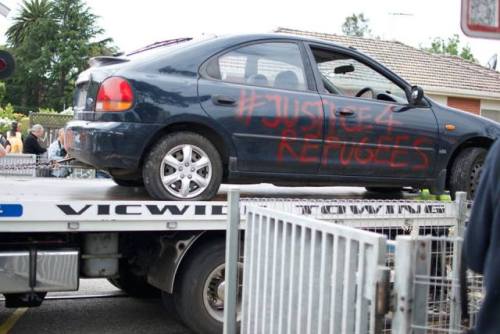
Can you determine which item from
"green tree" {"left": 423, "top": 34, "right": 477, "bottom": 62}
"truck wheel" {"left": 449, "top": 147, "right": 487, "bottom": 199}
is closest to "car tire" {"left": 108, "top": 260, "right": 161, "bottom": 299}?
"truck wheel" {"left": 449, "top": 147, "right": 487, "bottom": 199}

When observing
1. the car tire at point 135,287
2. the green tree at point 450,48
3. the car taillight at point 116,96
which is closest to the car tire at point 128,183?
the car tire at point 135,287

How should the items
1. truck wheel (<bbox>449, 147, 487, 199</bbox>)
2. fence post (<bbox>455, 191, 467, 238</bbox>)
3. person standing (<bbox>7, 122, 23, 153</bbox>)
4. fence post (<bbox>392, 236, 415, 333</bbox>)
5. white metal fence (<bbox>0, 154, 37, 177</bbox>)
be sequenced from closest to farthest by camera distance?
fence post (<bbox>392, 236, 415, 333</bbox>) < fence post (<bbox>455, 191, 467, 238</bbox>) < truck wheel (<bbox>449, 147, 487, 199</bbox>) < white metal fence (<bbox>0, 154, 37, 177</bbox>) < person standing (<bbox>7, 122, 23, 153</bbox>)

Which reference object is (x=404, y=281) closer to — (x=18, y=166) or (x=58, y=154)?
(x=18, y=166)

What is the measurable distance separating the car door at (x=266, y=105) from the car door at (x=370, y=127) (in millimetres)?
158

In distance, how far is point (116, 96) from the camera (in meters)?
5.05

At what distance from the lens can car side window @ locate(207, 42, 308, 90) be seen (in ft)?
18.0

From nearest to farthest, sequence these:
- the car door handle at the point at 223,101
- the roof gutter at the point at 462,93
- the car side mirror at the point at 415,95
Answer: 1. the car door handle at the point at 223,101
2. the car side mirror at the point at 415,95
3. the roof gutter at the point at 462,93

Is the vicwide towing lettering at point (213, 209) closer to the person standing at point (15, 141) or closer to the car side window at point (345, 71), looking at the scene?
the car side window at point (345, 71)

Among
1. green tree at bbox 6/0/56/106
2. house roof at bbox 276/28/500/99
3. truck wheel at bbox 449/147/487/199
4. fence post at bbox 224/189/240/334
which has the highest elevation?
green tree at bbox 6/0/56/106

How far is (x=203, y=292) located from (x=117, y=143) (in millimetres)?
1333

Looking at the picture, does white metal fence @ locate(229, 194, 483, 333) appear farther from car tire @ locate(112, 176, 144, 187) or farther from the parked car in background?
car tire @ locate(112, 176, 144, 187)

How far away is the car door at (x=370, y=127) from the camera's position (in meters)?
5.77

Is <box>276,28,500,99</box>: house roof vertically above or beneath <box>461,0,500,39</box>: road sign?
above

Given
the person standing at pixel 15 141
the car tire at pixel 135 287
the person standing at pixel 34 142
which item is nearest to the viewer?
the car tire at pixel 135 287
